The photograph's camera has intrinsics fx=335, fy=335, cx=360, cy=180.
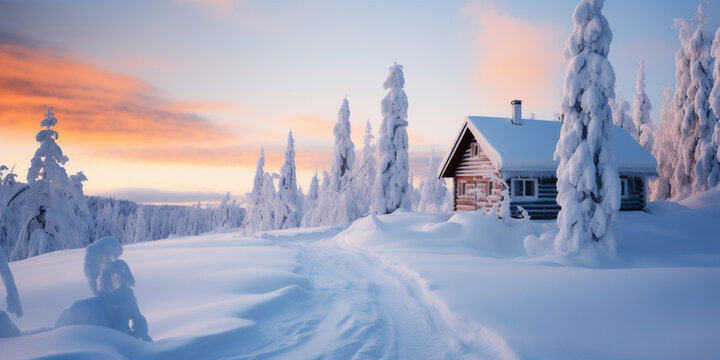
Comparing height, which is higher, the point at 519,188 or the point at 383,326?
the point at 519,188

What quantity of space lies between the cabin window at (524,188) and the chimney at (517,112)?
469 centimetres

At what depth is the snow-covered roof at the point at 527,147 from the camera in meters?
18.3

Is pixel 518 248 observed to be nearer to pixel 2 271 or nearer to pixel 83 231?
pixel 2 271

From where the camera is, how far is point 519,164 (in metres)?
18.1

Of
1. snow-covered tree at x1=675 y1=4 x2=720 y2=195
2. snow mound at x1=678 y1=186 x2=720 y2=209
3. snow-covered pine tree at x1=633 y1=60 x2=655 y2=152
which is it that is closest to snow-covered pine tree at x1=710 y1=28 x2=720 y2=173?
snow-covered tree at x1=675 y1=4 x2=720 y2=195

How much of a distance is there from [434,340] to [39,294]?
9008mm

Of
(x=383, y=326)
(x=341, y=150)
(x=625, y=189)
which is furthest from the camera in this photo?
(x=341, y=150)

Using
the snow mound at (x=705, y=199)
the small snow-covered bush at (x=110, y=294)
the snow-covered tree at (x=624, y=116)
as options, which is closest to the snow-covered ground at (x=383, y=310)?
the small snow-covered bush at (x=110, y=294)

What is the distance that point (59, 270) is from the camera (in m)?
10.5

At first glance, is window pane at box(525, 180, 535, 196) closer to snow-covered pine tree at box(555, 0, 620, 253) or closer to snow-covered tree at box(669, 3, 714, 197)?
snow-covered pine tree at box(555, 0, 620, 253)

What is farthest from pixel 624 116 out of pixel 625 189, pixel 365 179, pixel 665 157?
pixel 365 179

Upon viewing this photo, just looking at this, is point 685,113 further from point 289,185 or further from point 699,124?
point 289,185

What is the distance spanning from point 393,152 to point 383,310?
64.4 ft

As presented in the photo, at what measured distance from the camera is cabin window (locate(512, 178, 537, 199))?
1941 centimetres
